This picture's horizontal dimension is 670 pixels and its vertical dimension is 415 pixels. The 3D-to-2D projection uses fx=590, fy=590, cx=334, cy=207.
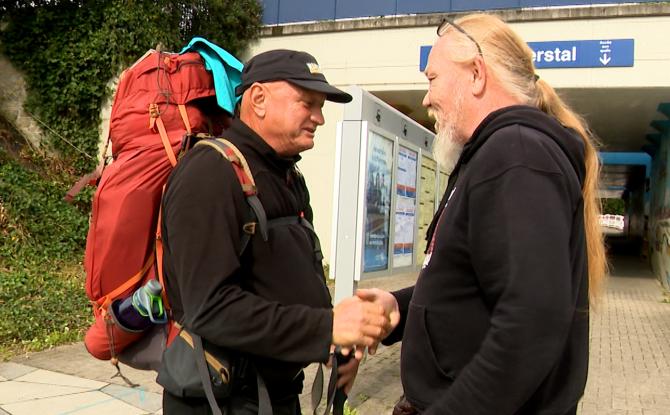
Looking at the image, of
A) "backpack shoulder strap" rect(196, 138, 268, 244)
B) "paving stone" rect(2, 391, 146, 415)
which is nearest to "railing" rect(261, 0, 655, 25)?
"paving stone" rect(2, 391, 146, 415)

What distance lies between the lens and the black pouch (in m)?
1.62

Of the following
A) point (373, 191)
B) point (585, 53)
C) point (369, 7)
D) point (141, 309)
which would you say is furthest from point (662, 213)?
point (141, 309)

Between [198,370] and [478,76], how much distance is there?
3.63ft

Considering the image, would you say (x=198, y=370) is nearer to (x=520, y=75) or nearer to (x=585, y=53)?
(x=520, y=75)

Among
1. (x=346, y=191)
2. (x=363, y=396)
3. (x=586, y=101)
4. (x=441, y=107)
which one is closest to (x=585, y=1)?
(x=586, y=101)

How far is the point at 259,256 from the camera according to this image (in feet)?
5.59

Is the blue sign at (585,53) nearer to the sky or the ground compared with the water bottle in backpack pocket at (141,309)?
nearer to the sky

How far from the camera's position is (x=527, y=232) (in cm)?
126

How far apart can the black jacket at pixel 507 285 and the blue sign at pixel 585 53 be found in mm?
9353

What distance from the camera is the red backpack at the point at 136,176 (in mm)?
1833

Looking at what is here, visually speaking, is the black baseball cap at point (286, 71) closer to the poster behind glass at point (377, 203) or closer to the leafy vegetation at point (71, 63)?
the poster behind glass at point (377, 203)

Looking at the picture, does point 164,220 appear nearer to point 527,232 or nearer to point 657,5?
point 527,232

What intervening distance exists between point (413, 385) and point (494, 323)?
0.35 meters

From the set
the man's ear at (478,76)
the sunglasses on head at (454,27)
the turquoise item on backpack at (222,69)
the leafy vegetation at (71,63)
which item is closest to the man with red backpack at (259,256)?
the turquoise item on backpack at (222,69)
